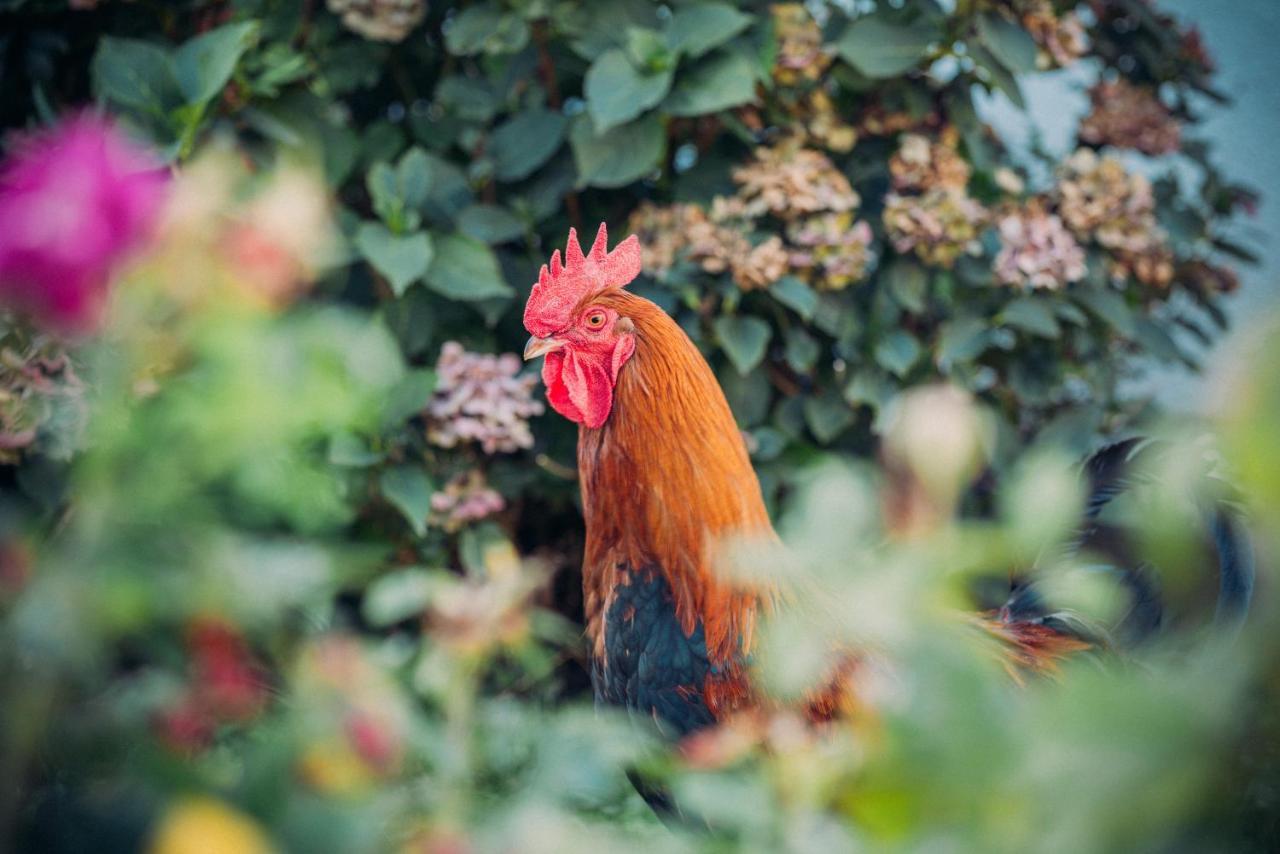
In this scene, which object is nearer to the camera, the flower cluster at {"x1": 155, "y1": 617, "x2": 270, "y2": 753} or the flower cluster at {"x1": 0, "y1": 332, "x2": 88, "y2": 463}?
the flower cluster at {"x1": 155, "y1": 617, "x2": 270, "y2": 753}

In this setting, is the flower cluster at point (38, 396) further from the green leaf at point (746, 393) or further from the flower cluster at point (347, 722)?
the green leaf at point (746, 393)

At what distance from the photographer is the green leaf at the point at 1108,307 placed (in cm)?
259

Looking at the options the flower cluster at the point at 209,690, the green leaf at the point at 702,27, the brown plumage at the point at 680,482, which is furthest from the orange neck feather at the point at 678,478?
the green leaf at the point at 702,27

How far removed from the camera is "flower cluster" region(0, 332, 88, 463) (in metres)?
0.78

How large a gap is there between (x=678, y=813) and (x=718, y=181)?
1736mm

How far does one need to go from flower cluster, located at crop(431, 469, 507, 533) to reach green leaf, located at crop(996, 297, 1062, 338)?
4.76ft

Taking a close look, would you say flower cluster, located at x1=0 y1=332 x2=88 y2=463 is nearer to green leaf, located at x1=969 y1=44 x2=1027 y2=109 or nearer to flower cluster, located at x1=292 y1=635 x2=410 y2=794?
flower cluster, located at x1=292 y1=635 x2=410 y2=794

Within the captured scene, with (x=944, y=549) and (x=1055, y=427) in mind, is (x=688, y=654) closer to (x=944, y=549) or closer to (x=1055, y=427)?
(x=944, y=549)

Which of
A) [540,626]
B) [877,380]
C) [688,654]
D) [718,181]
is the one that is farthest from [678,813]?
[718,181]

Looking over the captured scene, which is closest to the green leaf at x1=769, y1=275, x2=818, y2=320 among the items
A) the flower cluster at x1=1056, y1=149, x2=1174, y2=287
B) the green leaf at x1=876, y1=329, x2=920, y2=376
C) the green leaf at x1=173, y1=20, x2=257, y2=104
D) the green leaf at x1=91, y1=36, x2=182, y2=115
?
the green leaf at x1=876, y1=329, x2=920, y2=376

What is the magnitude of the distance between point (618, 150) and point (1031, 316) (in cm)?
118

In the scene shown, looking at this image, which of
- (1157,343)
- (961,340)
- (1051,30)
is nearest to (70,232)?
(961,340)

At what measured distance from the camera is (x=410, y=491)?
7.38 ft

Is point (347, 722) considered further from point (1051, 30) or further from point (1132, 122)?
point (1132, 122)
